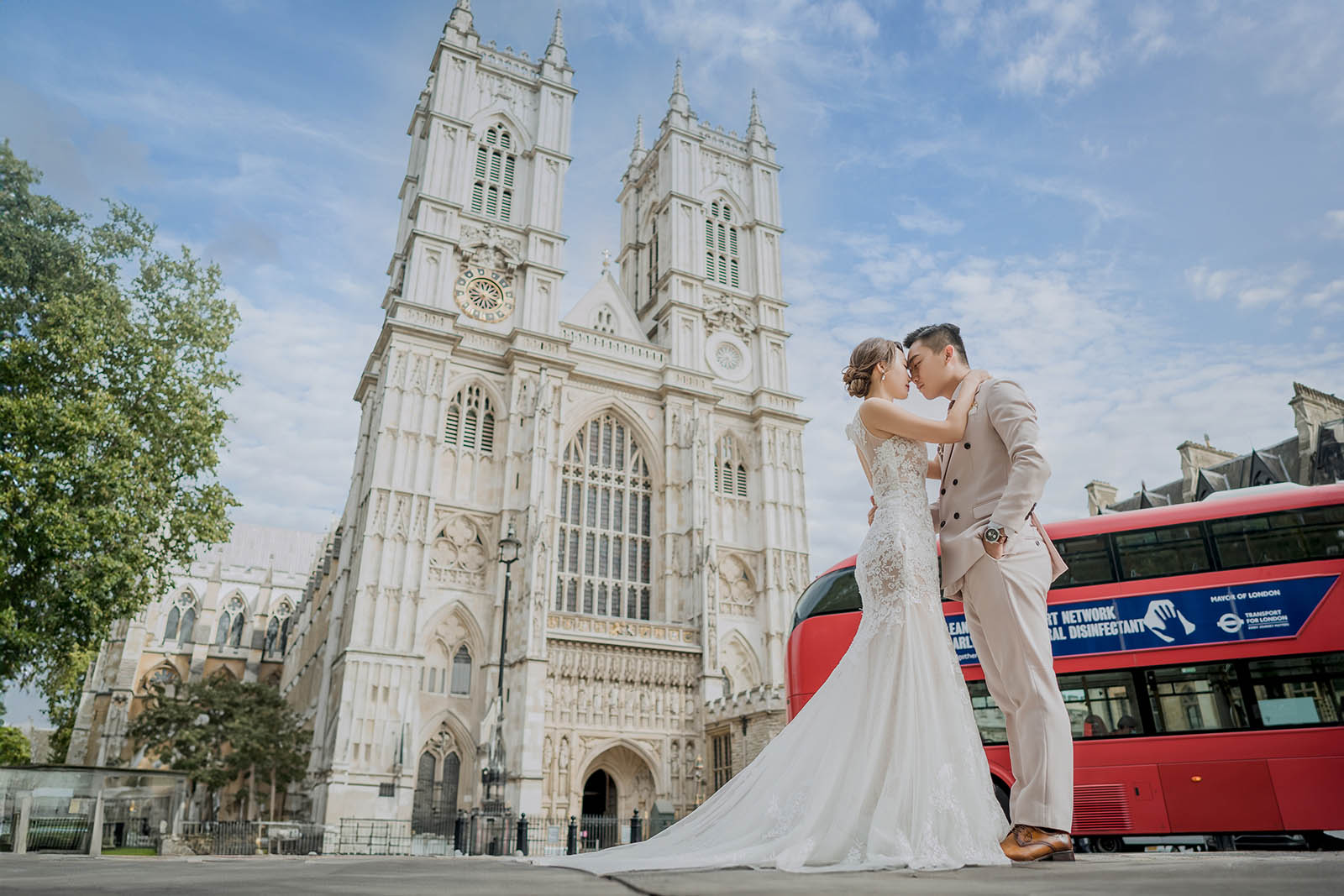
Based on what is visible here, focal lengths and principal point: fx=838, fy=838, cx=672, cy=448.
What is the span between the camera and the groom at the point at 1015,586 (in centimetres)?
301

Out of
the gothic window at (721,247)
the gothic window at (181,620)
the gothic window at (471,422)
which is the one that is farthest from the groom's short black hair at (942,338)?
the gothic window at (181,620)

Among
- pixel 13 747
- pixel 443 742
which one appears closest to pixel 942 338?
pixel 443 742

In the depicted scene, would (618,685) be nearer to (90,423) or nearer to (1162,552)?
(90,423)

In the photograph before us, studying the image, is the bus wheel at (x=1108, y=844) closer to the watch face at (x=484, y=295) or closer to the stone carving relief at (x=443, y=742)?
the stone carving relief at (x=443, y=742)

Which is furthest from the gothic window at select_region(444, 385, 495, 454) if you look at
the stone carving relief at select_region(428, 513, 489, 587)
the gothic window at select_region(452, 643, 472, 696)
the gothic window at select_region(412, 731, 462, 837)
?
the gothic window at select_region(412, 731, 462, 837)

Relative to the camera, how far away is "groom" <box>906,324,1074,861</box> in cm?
301

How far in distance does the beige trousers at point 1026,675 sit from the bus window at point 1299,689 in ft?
20.6

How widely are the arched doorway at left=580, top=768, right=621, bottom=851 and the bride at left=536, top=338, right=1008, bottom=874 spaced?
19263 millimetres

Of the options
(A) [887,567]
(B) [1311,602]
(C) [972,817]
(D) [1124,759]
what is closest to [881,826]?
(C) [972,817]

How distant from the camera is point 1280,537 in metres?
8.45

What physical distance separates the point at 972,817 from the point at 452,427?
2448 centimetres

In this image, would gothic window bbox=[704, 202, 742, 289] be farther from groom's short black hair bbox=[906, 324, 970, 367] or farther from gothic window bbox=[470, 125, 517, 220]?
groom's short black hair bbox=[906, 324, 970, 367]

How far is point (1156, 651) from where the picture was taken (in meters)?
8.41

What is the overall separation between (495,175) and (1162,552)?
26.2 m
